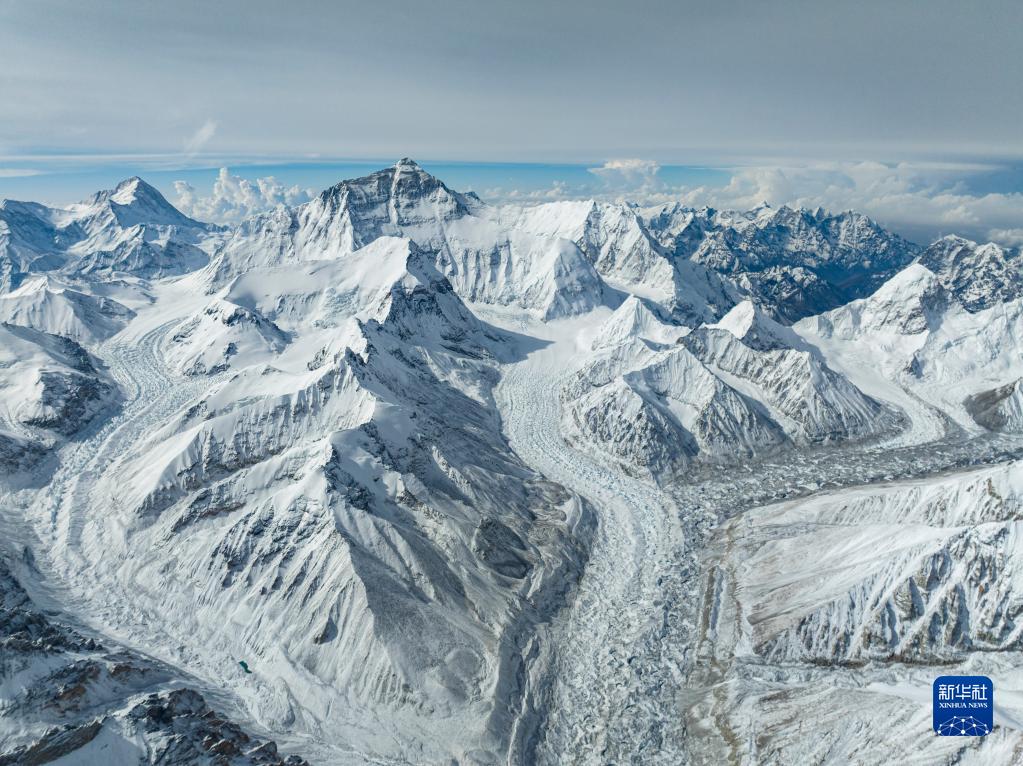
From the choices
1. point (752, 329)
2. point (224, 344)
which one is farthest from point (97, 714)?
point (752, 329)

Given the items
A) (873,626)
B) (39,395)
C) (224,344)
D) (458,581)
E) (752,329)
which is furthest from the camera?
(224,344)

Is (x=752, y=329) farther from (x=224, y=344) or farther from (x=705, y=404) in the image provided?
(x=224, y=344)

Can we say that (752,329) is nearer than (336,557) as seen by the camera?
No

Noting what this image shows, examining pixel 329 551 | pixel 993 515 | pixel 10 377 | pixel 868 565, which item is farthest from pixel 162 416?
pixel 993 515

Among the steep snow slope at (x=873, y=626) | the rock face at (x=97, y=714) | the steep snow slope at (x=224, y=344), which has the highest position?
the steep snow slope at (x=224, y=344)

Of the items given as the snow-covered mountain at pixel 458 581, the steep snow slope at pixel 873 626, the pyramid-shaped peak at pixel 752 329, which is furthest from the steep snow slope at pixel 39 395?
the pyramid-shaped peak at pixel 752 329

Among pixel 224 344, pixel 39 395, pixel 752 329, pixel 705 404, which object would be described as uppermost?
pixel 39 395

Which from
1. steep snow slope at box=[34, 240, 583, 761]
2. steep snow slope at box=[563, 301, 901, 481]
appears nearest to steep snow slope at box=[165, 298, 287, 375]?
steep snow slope at box=[34, 240, 583, 761]

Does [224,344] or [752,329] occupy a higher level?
[752,329]

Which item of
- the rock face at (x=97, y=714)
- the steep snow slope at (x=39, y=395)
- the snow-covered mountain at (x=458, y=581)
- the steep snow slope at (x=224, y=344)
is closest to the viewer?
the rock face at (x=97, y=714)

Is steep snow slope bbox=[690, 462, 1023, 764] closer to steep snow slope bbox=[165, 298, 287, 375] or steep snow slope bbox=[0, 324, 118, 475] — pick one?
steep snow slope bbox=[0, 324, 118, 475]

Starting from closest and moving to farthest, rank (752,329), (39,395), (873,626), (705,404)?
1. (873,626)
2. (39,395)
3. (705,404)
4. (752,329)

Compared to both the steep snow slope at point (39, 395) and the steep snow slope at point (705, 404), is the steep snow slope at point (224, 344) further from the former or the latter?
the steep snow slope at point (705, 404)
